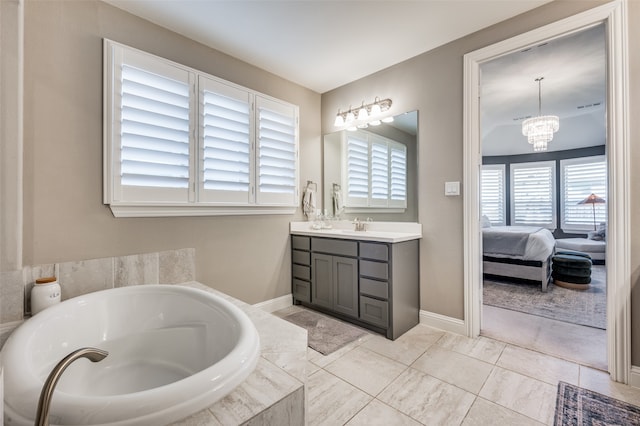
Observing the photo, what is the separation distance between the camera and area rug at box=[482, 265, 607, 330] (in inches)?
108

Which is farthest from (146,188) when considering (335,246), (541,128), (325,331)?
(541,128)

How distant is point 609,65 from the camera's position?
177 centimetres

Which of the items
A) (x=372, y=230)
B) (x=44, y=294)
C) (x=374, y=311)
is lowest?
(x=374, y=311)

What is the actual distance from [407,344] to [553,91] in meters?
4.02

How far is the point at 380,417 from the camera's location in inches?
58.1

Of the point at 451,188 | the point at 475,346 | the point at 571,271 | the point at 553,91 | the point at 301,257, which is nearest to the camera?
the point at 475,346

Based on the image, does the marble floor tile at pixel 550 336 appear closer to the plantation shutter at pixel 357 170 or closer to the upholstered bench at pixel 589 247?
the plantation shutter at pixel 357 170

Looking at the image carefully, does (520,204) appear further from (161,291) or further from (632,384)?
(161,291)

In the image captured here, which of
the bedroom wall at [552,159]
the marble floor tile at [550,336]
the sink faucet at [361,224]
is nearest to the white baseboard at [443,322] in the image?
the marble floor tile at [550,336]

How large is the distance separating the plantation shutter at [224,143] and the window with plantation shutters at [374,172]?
4.01 feet

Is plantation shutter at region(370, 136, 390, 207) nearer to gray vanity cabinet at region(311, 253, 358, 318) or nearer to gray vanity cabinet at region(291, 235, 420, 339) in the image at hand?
gray vanity cabinet at region(291, 235, 420, 339)

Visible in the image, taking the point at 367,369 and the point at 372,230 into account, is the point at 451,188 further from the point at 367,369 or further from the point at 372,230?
the point at 367,369

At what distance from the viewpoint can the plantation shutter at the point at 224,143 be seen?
244cm

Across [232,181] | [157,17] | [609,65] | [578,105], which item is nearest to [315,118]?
[232,181]
